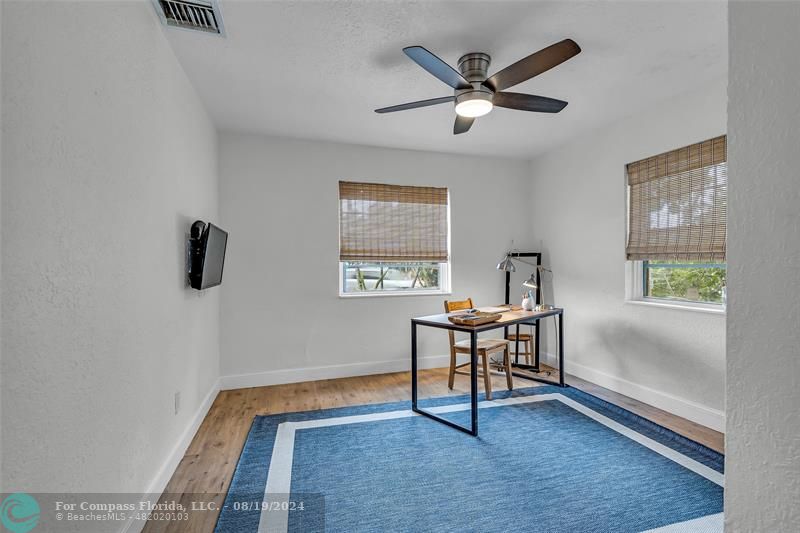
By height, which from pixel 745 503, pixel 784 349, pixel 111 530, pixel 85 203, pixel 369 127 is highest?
pixel 369 127

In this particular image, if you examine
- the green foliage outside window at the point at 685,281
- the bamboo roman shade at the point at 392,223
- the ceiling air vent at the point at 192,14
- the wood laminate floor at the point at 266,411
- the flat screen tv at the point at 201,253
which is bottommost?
the wood laminate floor at the point at 266,411

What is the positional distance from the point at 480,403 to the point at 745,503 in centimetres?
256

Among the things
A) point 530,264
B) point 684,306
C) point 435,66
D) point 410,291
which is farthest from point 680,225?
point 410,291

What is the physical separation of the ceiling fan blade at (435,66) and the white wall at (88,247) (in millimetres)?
1275

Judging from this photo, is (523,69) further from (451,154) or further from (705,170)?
(451,154)

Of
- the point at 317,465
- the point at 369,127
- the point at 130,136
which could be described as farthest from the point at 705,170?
the point at 130,136

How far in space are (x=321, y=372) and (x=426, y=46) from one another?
3153mm

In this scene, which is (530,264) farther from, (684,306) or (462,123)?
(462,123)

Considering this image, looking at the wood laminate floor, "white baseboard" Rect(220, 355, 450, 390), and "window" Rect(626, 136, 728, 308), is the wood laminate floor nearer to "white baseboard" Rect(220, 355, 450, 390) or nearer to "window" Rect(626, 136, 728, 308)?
"white baseboard" Rect(220, 355, 450, 390)

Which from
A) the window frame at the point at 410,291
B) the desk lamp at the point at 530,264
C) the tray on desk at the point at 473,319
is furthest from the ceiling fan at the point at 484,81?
the window frame at the point at 410,291

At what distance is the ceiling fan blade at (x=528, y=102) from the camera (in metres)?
2.40

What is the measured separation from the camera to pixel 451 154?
4.57 meters

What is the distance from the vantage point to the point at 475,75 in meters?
2.45

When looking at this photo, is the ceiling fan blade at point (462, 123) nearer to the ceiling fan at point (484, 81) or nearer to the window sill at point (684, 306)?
the ceiling fan at point (484, 81)
